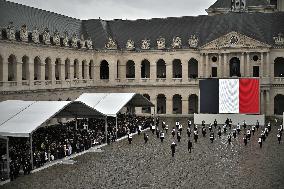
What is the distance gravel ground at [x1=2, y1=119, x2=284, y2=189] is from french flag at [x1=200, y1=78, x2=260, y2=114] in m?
16.4

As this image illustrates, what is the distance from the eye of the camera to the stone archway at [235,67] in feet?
221

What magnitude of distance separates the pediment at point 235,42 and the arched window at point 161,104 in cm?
1165

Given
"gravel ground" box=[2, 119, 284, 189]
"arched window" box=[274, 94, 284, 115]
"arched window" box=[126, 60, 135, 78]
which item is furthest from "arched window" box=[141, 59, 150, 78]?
"gravel ground" box=[2, 119, 284, 189]

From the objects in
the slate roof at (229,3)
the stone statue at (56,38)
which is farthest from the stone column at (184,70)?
the stone statue at (56,38)

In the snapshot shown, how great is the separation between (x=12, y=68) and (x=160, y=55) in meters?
25.7

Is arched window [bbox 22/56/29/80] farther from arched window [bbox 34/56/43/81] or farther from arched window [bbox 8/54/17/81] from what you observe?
arched window [bbox 8/54/17/81]

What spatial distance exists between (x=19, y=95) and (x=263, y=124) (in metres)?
30.6

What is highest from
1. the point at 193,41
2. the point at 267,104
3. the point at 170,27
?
the point at 170,27

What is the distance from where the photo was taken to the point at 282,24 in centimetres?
6725

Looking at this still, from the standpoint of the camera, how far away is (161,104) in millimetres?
73188

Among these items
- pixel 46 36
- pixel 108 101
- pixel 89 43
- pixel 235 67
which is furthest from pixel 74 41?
pixel 235 67

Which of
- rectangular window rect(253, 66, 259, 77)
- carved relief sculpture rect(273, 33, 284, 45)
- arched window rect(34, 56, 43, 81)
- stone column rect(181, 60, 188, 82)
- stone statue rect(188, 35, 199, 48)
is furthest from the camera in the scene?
stone column rect(181, 60, 188, 82)

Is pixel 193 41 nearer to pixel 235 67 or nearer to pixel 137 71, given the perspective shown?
pixel 235 67

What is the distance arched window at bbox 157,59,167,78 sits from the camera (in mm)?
72188
